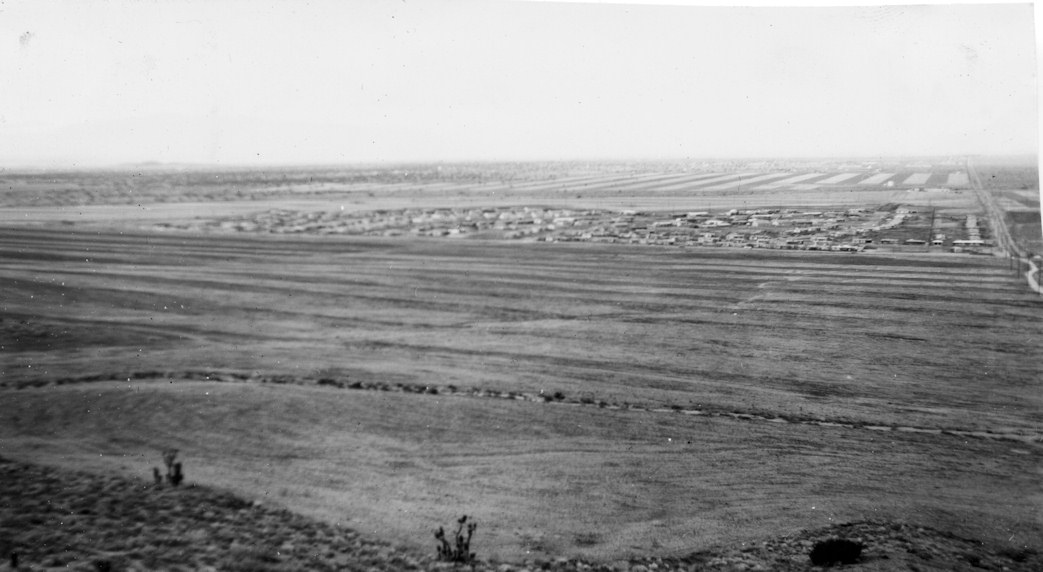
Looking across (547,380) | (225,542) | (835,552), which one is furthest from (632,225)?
(225,542)

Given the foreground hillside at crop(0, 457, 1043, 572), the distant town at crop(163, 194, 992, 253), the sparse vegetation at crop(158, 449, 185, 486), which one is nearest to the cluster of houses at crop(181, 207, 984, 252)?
the distant town at crop(163, 194, 992, 253)

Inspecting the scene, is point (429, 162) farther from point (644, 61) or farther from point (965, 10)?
point (965, 10)

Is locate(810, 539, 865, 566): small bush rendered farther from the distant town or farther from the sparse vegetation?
the sparse vegetation

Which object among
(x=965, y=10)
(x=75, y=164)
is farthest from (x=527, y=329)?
(x=965, y=10)

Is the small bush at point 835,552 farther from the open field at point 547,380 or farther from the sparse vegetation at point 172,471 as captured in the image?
the sparse vegetation at point 172,471

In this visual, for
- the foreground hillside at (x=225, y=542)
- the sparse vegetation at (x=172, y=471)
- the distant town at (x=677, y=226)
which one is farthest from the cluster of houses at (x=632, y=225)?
the foreground hillside at (x=225, y=542)

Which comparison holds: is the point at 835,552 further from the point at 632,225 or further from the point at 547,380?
the point at 632,225
